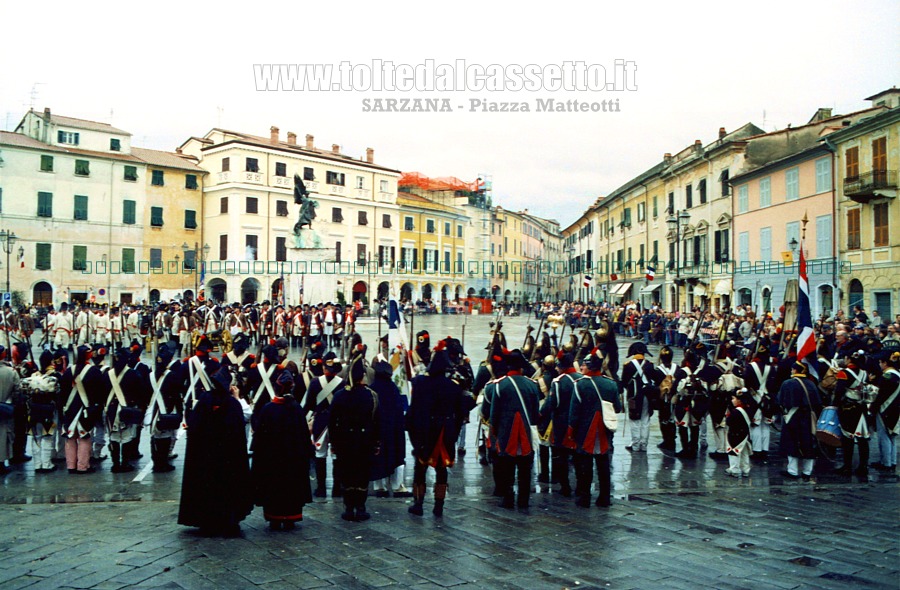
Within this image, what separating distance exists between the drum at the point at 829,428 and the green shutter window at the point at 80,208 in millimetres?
48594

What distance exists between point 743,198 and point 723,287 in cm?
478

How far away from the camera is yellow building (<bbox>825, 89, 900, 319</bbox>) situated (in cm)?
2614

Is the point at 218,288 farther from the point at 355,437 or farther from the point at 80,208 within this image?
the point at 355,437

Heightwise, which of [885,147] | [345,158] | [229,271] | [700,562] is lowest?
[700,562]

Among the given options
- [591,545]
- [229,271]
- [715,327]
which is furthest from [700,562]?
[229,271]

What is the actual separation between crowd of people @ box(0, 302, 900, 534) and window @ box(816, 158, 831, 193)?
22.0 m

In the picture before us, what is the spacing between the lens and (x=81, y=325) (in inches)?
907

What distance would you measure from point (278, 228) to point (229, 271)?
590 cm

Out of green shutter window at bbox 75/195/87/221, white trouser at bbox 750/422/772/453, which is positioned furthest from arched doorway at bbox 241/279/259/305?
white trouser at bbox 750/422/772/453

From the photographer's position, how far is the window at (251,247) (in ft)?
173

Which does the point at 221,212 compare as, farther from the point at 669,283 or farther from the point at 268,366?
the point at 268,366

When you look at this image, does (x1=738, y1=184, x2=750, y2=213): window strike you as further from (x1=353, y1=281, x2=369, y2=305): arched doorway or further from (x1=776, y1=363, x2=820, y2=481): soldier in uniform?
(x1=776, y1=363, x2=820, y2=481): soldier in uniform

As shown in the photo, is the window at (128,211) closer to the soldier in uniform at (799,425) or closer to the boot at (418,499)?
the boot at (418,499)

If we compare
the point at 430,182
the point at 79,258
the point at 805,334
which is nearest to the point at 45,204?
the point at 79,258
